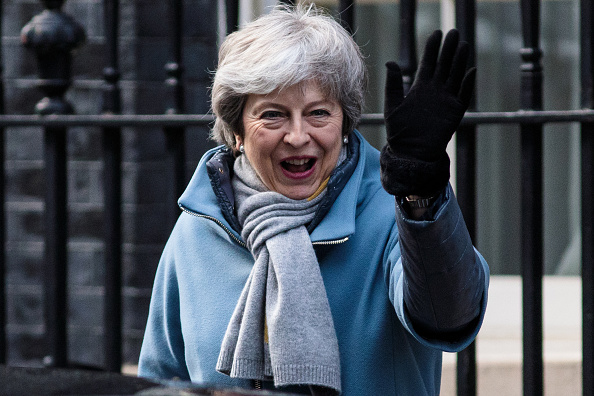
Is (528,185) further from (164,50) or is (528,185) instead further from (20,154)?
(20,154)

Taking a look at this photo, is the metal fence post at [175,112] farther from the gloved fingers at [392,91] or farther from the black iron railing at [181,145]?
the gloved fingers at [392,91]

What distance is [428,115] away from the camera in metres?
1.76

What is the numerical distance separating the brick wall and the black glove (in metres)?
2.36

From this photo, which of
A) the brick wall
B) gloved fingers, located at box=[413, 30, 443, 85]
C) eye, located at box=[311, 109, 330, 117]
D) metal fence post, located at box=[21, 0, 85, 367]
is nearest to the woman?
eye, located at box=[311, 109, 330, 117]

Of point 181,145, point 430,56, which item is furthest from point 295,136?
point 181,145

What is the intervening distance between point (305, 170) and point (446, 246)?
58 centimetres

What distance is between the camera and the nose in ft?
7.25

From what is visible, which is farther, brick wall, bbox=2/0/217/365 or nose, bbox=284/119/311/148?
brick wall, bbox=2/0/217/365

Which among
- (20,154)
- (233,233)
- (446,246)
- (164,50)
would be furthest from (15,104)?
(446,246)

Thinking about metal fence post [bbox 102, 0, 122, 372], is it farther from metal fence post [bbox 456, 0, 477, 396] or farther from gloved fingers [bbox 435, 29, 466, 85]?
gloved fingers [bbox 435, 29, 466, 85]

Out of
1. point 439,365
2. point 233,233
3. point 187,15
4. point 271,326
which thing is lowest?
point 439,365

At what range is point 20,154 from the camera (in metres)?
4.14

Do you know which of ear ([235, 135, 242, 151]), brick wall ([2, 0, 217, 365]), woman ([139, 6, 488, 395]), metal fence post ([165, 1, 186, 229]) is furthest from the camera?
brick wall ([2, 0, 217, 365])

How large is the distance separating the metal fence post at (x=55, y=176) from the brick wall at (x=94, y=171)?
3.97 ft
